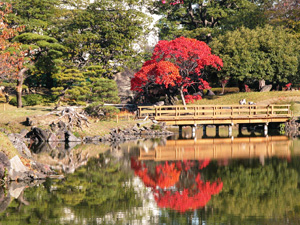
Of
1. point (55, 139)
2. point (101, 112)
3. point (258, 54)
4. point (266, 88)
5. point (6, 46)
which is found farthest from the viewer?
point (266, 88)

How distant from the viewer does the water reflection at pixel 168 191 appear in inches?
542

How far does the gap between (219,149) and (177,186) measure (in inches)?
446

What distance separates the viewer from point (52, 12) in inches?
2062

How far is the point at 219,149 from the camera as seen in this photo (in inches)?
1141

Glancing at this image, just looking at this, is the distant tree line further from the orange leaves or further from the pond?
the pond

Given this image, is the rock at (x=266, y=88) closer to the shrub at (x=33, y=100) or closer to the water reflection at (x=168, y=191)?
the shrub at (x=33, y=100)

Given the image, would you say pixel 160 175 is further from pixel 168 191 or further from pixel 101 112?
pixel 101 112

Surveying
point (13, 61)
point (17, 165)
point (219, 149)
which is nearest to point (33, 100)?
point (13, 61)

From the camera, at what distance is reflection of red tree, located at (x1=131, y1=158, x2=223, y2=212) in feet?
50.2

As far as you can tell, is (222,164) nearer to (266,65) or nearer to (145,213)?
(145,213)

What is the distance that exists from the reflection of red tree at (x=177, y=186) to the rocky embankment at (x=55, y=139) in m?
4.18

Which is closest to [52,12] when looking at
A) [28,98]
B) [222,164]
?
[28,98]

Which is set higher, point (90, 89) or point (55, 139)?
point (90, 89)

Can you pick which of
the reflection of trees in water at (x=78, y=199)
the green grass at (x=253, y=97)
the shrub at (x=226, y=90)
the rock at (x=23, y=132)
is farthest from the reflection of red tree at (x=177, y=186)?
the shrub at (x=226, y=90)
